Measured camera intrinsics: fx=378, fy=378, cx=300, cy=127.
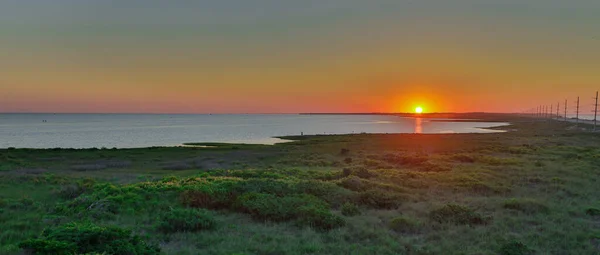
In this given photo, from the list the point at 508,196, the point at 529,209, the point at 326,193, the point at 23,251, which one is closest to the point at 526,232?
the point at 529,209

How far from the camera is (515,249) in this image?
35.9ft

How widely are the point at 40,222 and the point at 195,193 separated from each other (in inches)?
232

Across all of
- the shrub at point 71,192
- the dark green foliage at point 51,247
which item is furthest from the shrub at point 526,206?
the shrub at point 71,192

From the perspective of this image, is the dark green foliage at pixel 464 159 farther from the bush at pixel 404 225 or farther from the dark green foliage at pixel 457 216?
the bush at pixel 404 225

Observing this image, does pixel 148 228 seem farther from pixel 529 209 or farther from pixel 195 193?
pixel 529 209

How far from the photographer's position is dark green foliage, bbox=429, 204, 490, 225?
1424 centimetres

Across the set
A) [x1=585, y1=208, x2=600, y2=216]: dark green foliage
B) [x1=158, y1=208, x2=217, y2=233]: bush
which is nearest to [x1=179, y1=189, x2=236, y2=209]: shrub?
[x1=158, y1=208, x2=217, y2=233]: bush

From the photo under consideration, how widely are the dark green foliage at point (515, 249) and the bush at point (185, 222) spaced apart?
9.34m

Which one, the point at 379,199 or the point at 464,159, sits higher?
the point at 464,159

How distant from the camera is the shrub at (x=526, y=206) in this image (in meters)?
16.1

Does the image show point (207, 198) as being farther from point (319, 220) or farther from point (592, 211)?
point (592, 211)

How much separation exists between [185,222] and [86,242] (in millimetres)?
3601

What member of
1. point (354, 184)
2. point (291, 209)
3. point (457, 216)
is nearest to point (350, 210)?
point (291, 209)

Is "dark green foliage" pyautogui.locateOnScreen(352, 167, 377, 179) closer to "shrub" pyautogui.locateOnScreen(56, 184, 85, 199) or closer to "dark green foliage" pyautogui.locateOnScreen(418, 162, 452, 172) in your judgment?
"dark green foliage" pyautogui.locateOnScreen(418, 162, 452, 172)
